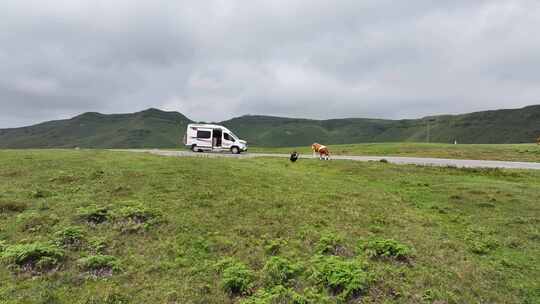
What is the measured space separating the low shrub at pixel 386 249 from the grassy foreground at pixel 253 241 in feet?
0.11

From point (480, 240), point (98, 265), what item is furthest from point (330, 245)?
point (98, 265)

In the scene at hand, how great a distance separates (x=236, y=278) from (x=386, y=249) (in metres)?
4.19

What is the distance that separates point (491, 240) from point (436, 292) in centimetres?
396

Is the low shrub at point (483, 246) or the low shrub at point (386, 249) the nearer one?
the low shrub at point (386, 249)

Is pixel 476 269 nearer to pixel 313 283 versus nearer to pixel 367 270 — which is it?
pixel 367 270

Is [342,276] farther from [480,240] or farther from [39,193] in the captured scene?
[39,193]

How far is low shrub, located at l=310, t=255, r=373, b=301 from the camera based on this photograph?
6.59 meters

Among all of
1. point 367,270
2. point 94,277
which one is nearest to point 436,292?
point 367,270

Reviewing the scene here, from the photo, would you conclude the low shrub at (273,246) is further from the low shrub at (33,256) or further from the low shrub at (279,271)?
the low shrub at (33,256)

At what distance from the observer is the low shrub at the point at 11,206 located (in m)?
10.0

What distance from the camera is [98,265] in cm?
724

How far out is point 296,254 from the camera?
8109 millimetres

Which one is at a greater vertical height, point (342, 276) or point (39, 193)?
point (39, 193)

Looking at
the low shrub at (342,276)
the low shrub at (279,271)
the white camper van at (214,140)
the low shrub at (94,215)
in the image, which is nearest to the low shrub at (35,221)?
the low shrub at (94,215)
